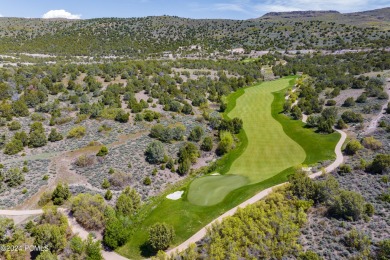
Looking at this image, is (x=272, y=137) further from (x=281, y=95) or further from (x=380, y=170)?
(x=281, y=95)

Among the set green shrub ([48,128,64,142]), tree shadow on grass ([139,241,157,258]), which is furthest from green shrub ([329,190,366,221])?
green shrub ([48,128,64,142])

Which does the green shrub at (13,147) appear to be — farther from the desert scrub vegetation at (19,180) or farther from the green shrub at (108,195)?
the green shrub at (108,195)

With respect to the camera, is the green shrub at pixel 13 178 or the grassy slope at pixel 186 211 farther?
the green shrub at pixel 13 178

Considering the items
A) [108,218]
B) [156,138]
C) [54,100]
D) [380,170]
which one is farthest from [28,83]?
[380,170]

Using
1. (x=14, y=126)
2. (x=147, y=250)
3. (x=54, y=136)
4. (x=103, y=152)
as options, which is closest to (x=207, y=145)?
(x=103, y=152)

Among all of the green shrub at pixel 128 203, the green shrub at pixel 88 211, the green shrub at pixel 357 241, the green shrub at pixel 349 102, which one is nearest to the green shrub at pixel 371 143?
the green shrub at pixel 357 241

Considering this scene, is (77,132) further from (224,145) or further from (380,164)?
(380,164)
